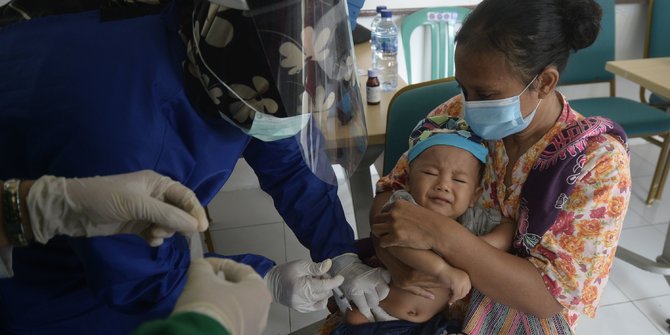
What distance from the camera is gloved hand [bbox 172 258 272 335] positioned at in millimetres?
684

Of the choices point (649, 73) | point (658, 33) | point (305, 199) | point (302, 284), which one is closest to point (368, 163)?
point (305, 199)

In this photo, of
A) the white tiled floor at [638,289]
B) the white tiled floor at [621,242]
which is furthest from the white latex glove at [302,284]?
the white tiled floor at [638,289]

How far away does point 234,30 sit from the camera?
80cm

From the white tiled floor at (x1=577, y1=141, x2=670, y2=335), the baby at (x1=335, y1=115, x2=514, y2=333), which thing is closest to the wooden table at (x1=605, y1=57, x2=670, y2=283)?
the white tiled floor at (x1=577, y1=141, x2=670, y2=335)

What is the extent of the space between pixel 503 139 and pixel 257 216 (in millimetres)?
2169

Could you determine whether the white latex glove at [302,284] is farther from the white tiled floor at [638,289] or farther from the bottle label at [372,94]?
the white tiled floor at [638,289]

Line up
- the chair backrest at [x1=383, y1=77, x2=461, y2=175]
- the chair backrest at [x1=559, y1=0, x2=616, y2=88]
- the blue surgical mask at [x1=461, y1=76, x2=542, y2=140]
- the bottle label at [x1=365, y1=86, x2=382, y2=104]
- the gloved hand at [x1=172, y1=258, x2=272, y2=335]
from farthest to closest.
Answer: the chair backrest at [x1=559, y1=0, x2=616, y2=88]
the bottle label at [x1=365, y1=86, x2=382, y2=104]
the chair backrest at [x1=383, y1=77, x2=461, y2=175]
the blue surgical mask at [x1=461, y1=76, x2=542, y2=140]
the gloved hand at [x1=172, y1=258, x2=272, y2=335]

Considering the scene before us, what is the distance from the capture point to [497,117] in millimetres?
1199

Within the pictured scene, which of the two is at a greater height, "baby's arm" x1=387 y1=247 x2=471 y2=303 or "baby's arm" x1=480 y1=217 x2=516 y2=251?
"baby's arm" x1=480 y1=217 x2=516 y2=251

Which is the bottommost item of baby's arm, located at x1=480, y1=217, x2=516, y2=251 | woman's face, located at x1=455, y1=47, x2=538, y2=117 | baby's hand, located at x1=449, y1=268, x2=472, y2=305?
baby's hand, located at x1=449, y1=268, x2=472, y2=305

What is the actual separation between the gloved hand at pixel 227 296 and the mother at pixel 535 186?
0.49 m

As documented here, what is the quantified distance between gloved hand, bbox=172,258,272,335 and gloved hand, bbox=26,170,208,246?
10 cm

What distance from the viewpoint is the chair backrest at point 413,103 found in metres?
1.62

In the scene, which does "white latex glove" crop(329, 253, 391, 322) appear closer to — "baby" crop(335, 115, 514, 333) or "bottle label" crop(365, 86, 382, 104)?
"baby" crop(335, 115, 514, 333)
